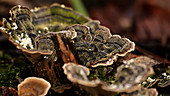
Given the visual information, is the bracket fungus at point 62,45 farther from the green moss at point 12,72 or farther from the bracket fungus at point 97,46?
the green moss at point 12,72

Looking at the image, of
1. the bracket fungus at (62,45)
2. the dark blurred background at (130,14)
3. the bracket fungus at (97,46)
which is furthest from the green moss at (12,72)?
the dark blurred background at (130,14)

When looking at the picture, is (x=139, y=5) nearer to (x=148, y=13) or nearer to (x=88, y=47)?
(x=148, y=13)

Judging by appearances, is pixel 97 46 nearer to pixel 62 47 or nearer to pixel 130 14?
pixel 62 47

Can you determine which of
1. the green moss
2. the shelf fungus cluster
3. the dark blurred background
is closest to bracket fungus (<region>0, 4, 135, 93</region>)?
the shelf fungus cluster

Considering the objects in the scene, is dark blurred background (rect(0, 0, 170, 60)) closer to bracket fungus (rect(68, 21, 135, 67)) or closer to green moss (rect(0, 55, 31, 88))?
green moss (rect(0, 55, 31, 88))

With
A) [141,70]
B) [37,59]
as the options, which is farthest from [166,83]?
[37,59]
